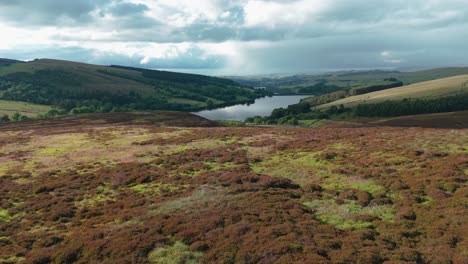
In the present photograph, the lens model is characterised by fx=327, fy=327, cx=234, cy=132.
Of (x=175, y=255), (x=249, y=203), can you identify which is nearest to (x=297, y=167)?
(x=249, y=203)

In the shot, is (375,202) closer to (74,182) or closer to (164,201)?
(164,201)

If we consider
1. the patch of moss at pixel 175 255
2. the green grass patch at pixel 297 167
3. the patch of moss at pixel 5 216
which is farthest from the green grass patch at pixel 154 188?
the patch of moss at pixel 175 255

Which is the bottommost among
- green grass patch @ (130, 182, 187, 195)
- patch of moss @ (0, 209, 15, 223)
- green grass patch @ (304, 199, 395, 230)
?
patch of moss @ (0, 209, 15, 223)

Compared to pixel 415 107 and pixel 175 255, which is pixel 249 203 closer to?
pixel 175 255

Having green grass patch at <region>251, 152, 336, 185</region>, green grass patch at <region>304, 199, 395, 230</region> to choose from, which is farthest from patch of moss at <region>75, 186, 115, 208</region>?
green grass patch at <region>304, 199, 395, 230</region>

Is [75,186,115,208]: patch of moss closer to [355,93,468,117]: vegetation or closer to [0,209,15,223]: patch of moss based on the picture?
[0,209,15,223]: patch of moss
